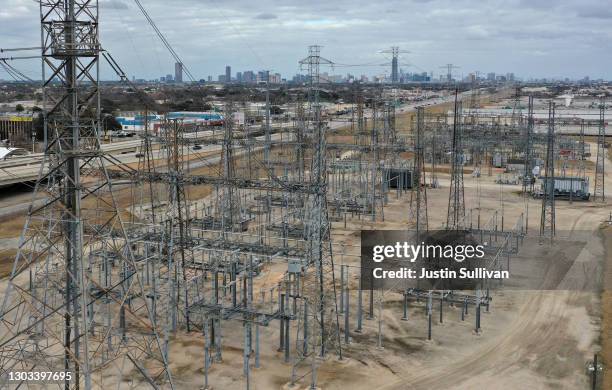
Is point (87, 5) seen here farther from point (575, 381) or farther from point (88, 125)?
point (575, 381)

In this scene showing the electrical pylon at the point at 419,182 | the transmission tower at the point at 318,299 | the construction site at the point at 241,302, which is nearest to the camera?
the construction site at the point at 241,302

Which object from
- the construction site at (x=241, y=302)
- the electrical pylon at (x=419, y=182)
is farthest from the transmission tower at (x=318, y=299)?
the electrical pylon at (x=419, y=182)

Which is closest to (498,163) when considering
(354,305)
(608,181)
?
(608,181)

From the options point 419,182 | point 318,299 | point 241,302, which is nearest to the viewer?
point 318,299

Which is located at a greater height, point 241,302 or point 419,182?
point 419,182

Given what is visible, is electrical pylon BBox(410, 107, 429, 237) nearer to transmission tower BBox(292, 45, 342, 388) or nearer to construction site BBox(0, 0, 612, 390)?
construction site BBox(0, 0, 612, 390)

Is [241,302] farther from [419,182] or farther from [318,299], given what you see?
[419,182]

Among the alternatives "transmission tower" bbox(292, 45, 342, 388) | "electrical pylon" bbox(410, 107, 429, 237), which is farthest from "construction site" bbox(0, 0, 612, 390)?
"electrical pylon" bbox(410, 107, 429, 237)

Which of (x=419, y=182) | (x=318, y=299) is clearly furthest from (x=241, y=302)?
(x=419, y=182)

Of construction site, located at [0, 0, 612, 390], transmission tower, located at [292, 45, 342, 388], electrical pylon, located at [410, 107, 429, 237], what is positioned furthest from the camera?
electrical pylon, located at [410, 107, 429, 237]

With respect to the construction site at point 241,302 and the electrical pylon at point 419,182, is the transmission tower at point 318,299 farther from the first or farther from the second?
the electrical pylon at point 419,182

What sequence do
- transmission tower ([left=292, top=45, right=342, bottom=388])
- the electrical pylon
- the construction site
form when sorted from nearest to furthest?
the construction site, transmission tower ([left=292, top=45, right=342, bottom=388]), the electrical pylon
